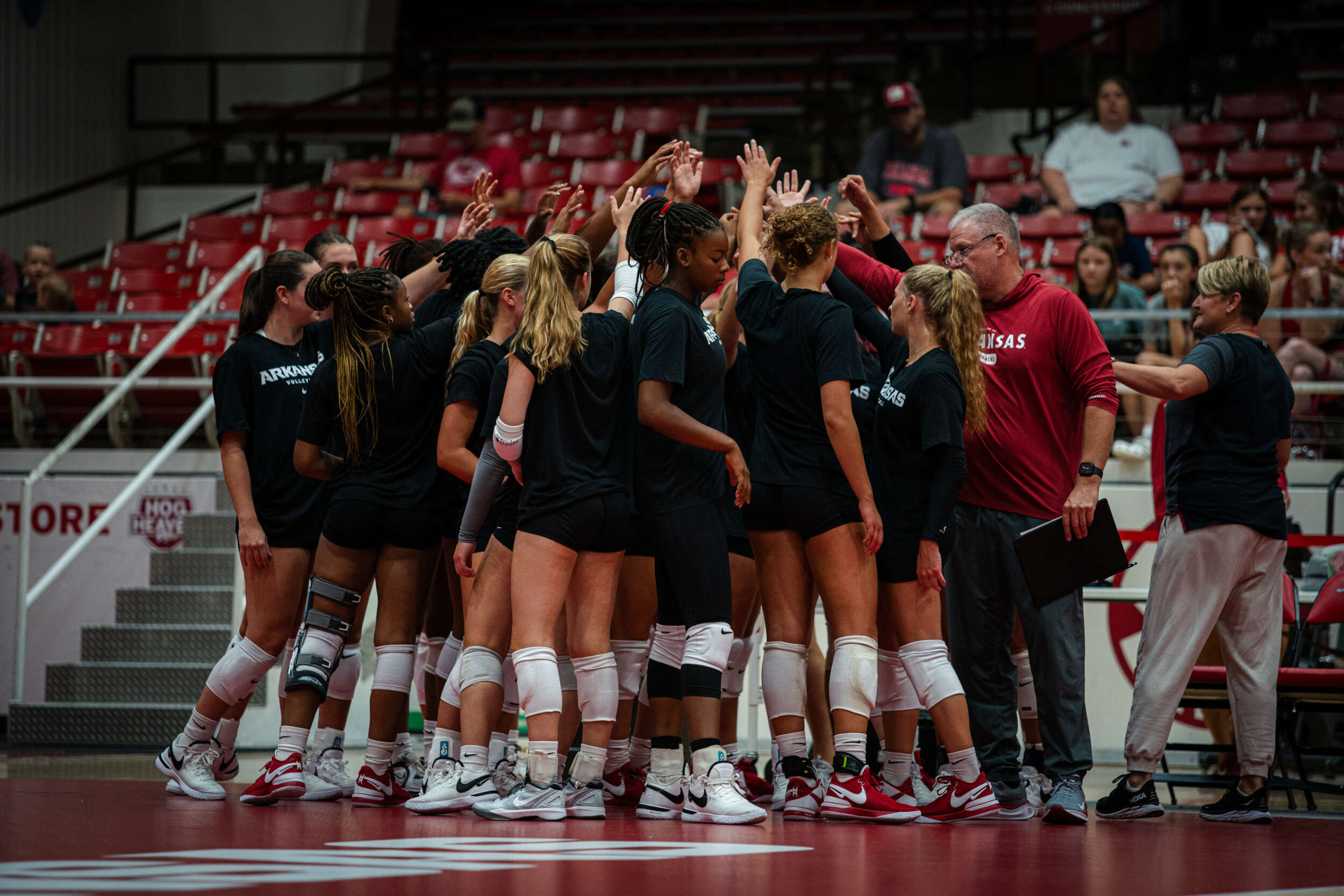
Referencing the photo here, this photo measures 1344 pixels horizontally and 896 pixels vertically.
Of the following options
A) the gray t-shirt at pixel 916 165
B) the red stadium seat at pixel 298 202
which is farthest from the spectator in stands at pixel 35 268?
the gray t-shirt at pixel 916 165

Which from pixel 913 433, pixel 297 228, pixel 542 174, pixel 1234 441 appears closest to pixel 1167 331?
pixel 1234 441

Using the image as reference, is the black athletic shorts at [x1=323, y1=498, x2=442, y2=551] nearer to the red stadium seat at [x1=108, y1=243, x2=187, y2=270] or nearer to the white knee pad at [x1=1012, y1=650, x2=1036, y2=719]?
the white knee pad at [x1=1012, y1=650, x2=1036, y2=719]

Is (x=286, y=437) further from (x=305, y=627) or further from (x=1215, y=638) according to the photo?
(x=1215, y=638)

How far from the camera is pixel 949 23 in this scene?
16.3 m

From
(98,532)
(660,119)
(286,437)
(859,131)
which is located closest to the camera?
(286,437)

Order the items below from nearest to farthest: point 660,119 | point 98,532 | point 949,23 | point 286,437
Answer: point 286,437 → point 98,532 → point 660,119 → point 949,23

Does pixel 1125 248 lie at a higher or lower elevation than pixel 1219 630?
higher

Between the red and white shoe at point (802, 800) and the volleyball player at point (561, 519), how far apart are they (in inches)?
23.1

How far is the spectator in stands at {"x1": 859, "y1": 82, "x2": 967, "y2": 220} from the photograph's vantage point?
1096 cm

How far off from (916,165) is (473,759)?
781 centimetres

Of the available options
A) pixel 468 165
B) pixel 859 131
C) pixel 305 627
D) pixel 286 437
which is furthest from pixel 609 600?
pixel 859 131

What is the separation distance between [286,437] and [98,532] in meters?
3.19

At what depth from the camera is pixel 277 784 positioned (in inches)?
184

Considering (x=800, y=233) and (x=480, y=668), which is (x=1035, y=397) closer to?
(x=800, y=233)
